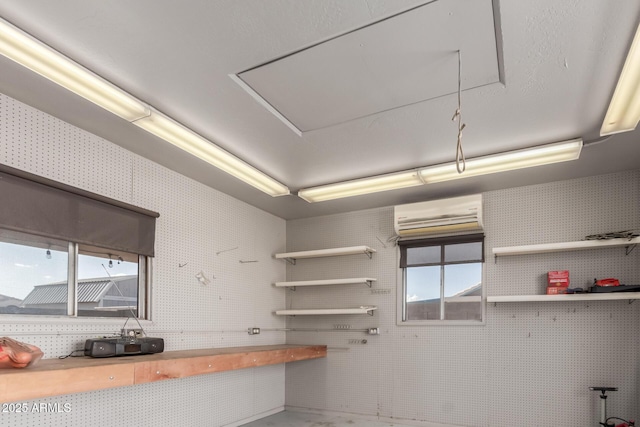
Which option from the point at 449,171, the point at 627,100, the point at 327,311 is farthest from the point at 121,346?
the point at 627,100

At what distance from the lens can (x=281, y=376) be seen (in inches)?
213

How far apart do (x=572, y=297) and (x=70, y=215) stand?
4203mm

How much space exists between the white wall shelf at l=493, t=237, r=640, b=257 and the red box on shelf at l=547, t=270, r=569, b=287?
219 millimetres

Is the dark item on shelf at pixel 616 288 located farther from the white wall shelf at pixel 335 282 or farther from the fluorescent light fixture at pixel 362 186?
the white wall shelf at pixel 335 282

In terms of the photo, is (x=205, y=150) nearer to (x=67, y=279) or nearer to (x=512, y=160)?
(x=67, y=279)

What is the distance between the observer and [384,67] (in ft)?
8.16

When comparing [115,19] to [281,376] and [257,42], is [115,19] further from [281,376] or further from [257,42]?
[281,376]

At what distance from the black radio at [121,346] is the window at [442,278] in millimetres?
2770

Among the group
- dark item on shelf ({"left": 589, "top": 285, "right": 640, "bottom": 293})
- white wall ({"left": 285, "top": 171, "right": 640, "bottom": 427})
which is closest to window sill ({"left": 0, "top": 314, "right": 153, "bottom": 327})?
white wall ({"left": 285, "top": 171, "right": 640, "bottom": 427})

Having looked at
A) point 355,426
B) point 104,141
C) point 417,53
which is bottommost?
point 355,426

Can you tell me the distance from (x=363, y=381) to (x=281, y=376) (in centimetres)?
110

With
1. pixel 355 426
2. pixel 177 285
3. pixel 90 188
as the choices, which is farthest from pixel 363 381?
pixel 90 188

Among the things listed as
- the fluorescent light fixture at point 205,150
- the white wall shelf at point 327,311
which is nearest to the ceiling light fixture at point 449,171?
the fluorescent light fixture at point 205,150

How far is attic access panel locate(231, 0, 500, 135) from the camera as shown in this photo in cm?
211
